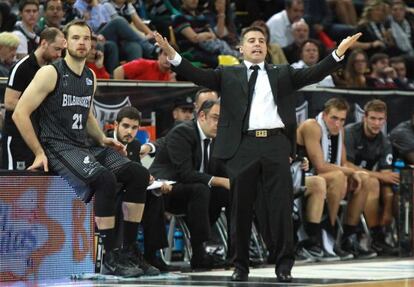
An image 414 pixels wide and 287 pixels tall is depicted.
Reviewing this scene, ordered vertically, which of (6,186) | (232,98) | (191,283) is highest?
(232,98)

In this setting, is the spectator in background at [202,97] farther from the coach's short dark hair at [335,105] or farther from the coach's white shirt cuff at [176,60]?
the coach's white shirt cuff at [176,60]

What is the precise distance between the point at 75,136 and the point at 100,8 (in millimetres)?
5236

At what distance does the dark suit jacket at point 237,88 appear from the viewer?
10117 mm

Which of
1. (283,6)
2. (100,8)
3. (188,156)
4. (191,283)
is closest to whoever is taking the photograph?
(191,283)

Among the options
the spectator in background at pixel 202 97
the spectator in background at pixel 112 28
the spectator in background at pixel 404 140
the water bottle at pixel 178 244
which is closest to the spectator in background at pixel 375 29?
the spectator in background at pixel 404 140

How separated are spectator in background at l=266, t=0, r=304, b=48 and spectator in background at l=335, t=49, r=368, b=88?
130cm

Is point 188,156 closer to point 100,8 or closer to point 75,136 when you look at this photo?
point 75,136

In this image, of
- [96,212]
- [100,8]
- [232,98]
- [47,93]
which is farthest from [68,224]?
[100,8]

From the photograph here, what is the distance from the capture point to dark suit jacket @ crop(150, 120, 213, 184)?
12305 millimetres

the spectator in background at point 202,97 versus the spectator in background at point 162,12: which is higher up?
the spectator in background at point 162,12

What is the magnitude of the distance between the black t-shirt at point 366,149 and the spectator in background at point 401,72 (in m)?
2.71

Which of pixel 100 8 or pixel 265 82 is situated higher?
pixel 100 8

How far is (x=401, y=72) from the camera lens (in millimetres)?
17891

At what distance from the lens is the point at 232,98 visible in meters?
10.2
